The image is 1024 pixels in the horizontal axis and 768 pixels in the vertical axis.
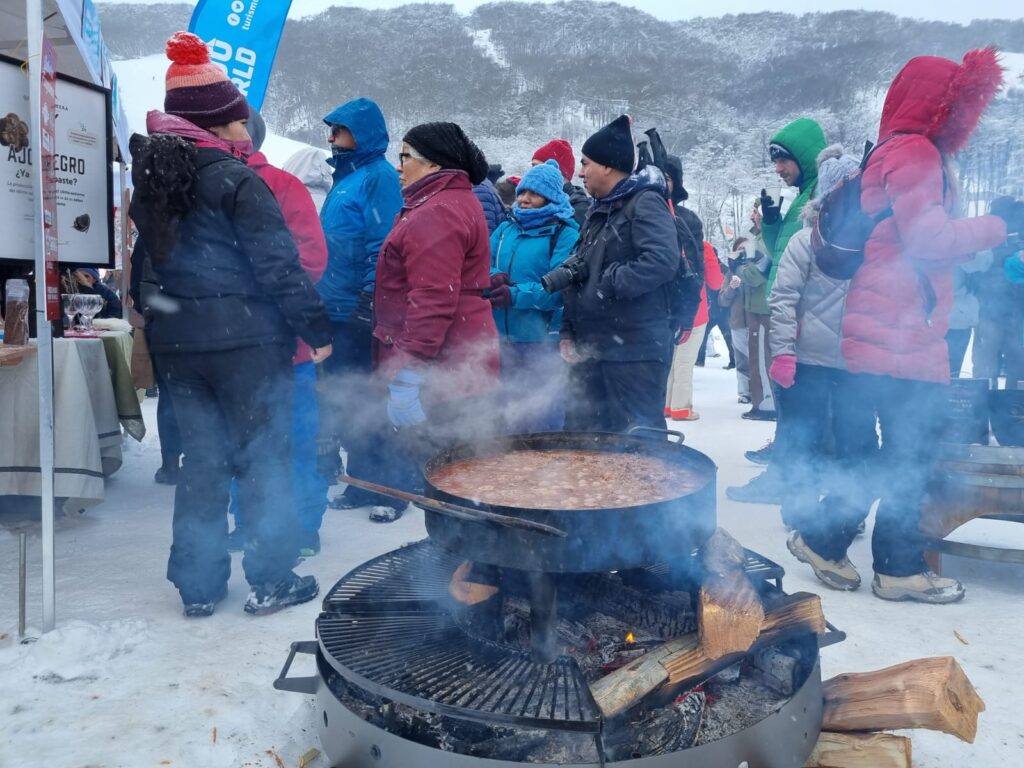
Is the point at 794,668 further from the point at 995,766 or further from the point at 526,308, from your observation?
the point at 526,308

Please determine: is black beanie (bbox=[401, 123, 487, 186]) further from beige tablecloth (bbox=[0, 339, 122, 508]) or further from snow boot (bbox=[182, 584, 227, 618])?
beige tablecloth (bbox=[0, 339, 122, 508])

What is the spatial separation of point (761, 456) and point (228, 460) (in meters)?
4.55

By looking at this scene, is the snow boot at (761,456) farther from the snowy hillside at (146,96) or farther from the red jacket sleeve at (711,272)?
the snowy hillside at (146,96)

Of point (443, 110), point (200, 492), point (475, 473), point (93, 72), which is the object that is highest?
point (443, 110)

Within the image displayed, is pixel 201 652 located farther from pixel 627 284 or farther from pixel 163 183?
pixel 627 284

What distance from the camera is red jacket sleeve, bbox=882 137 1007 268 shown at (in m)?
2.91

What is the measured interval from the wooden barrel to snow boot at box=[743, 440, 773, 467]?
2.69m

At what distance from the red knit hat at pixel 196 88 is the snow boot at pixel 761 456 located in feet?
15.9

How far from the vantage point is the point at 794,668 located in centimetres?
223

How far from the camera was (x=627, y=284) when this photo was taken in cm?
374

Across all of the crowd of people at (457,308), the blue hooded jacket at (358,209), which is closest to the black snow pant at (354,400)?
the crowd of people at (457,308)

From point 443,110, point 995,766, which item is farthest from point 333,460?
point 443,110

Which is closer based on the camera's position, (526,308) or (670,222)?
(670,222)

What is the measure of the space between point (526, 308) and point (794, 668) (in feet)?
10.0
